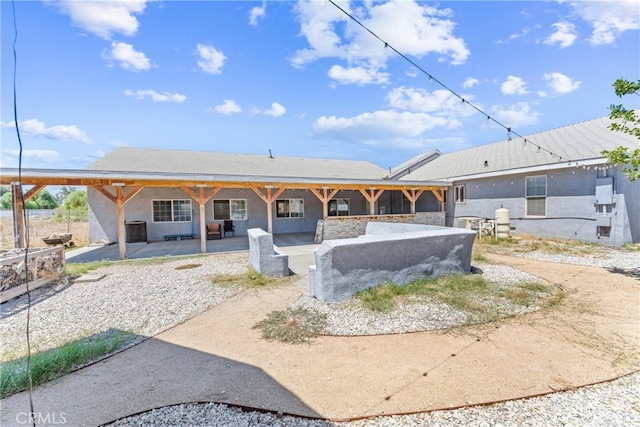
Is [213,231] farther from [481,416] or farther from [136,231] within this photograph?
[481,416]

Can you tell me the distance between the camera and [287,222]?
49.1ft

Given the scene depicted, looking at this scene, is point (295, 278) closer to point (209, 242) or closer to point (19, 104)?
point (19, 104)

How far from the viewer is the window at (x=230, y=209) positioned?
1370cm

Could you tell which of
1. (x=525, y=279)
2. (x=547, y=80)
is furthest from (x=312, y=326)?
(x=547, y=80)

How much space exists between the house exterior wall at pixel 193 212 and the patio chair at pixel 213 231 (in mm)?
380

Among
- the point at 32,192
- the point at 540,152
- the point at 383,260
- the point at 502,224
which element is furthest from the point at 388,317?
the point at 540,152

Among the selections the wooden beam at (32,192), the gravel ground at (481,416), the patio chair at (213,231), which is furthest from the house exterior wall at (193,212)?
the gravel ground at (481,416)

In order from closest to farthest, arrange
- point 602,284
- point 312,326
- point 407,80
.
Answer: point 312,326 < point 602,284 < point 407,80

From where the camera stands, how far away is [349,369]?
3.06 metres

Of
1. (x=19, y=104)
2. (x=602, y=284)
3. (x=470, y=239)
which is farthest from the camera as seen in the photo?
(x=470, y=239)

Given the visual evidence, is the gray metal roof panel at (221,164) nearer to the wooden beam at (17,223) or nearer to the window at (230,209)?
the window at (230,209)

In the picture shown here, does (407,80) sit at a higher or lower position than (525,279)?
higher

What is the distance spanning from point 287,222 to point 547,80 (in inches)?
465

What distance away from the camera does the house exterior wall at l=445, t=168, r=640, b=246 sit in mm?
9352
